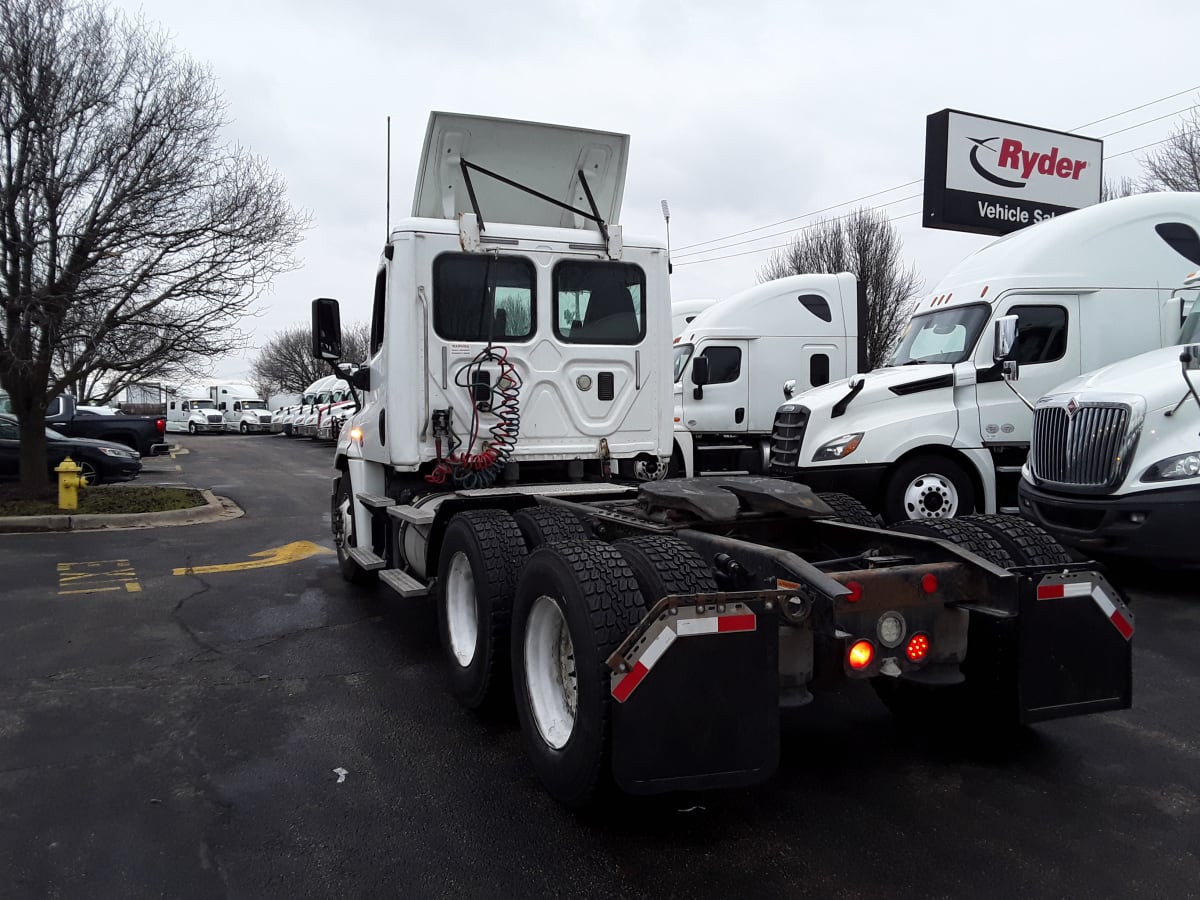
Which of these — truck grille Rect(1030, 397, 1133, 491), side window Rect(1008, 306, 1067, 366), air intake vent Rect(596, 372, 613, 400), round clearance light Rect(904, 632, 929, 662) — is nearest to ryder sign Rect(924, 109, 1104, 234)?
side window Rect(1008, 306, 1067, 366)

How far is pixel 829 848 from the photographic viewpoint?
10.1ft

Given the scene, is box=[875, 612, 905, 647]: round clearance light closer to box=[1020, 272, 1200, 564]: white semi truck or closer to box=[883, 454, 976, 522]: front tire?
box=[1020, 272, 1200, 564]: white semi truck

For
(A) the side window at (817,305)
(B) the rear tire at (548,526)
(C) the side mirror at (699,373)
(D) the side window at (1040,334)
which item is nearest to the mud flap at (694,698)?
(B) the rear tire at (548,526)

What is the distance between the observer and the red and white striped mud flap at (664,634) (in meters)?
2.79

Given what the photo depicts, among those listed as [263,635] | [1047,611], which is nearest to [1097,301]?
[1047,611]

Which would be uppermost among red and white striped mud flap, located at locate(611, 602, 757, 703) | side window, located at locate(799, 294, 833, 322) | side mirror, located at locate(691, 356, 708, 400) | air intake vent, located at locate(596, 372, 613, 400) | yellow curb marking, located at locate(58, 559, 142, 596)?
side window, located at locate(799, 294, 833, 322)

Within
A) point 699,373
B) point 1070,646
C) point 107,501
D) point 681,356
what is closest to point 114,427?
point 107,501

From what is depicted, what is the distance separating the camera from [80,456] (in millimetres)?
14953

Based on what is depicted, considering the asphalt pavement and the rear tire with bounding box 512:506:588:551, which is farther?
the rear tire with bounding box 512:506:588:551

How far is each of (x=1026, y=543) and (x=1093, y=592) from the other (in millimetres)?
443

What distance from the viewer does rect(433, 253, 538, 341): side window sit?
5770 mm

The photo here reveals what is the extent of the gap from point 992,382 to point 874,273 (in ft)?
72.4

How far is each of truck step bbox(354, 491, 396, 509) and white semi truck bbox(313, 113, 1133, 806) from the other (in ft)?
0.07

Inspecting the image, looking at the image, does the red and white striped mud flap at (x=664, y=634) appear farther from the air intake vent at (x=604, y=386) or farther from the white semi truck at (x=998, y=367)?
the white semi truck at (x=998, y=367)
